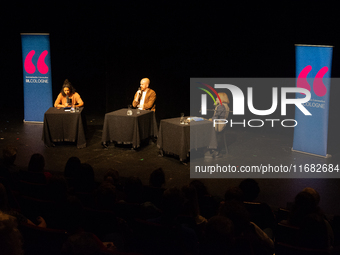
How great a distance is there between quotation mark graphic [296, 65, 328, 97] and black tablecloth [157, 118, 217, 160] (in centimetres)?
154

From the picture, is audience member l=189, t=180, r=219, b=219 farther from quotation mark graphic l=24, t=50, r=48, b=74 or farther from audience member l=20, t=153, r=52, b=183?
quotation mark graphic l=24, t=50, r=48, b=74

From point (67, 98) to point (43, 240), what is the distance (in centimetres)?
481

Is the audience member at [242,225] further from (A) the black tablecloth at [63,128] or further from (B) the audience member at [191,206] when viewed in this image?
(A) the black tablecloth at [63,128]

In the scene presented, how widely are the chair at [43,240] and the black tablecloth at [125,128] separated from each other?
3884mm

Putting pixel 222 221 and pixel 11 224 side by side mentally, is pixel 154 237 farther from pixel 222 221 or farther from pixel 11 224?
pixel 11 224

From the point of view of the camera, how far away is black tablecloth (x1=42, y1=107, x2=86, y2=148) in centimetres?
621

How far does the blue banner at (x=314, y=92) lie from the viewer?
209 inches

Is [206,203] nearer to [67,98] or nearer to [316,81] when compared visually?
[316,81]

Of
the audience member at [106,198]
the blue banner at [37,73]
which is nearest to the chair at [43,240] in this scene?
the audience member at [106,198]

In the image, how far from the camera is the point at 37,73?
789 cm

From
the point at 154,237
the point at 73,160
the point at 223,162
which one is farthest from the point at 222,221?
the point at 223,162

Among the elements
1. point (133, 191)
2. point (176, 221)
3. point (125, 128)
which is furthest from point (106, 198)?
point (125, 128)

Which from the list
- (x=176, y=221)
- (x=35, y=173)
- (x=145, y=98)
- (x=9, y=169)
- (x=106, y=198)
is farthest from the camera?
(x=145, y=98)

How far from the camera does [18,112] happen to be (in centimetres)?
920
